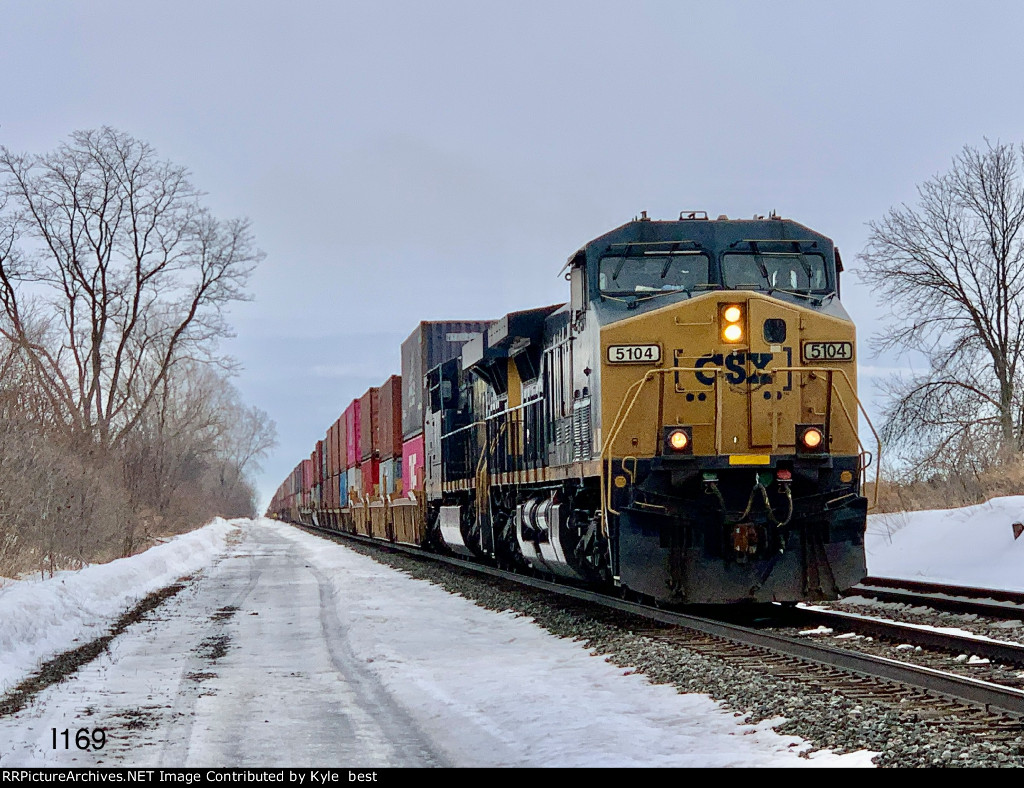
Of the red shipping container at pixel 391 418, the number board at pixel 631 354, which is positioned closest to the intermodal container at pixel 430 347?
the red shipping container at pixel 391 418

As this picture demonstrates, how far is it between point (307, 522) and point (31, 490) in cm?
4725

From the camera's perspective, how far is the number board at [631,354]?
10.2 m

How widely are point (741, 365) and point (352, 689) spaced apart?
4689mm

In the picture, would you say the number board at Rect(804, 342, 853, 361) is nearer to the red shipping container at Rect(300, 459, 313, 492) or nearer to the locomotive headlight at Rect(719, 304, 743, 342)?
the locomotive headlight at Rect(719, 304, 743, 342)

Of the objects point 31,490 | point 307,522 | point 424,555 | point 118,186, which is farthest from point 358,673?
point 307,522

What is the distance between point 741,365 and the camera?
1015 centimetres

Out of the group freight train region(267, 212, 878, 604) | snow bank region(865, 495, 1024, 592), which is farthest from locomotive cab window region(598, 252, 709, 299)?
snow bank region(865, 495, 1024, 592)

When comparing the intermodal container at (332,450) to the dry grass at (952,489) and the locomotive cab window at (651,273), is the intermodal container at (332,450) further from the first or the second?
the locomotive cab window at (651,273)

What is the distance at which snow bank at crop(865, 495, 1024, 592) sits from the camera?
15.2m

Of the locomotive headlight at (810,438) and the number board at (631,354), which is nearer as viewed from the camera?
the locomotive headlight at (810,438)

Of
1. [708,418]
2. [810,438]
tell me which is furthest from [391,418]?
[810,438]

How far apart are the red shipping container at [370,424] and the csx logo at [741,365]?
21.0 metres

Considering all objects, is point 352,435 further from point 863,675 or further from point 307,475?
point 863,675

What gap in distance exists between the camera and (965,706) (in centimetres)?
619
